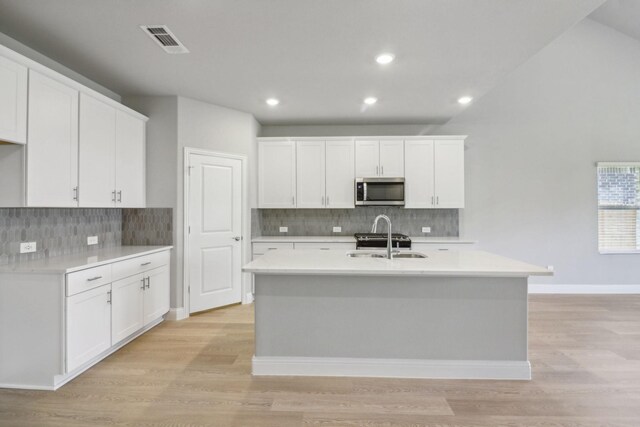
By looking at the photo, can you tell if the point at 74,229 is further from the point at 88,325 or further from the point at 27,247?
the point at 88,325

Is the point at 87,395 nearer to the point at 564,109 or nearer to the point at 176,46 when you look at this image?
the point at 176,46

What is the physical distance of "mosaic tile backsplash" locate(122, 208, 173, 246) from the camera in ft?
13.0

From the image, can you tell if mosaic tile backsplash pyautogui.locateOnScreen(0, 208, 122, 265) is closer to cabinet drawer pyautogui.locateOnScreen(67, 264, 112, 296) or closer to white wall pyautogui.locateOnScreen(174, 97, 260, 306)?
cabinet drawer pyautogui.locateOnScreen(67, 264, 112, 296)

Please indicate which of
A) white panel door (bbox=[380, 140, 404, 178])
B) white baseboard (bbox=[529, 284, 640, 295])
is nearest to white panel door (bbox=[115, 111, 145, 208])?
white panel door (bbox=[380, 140, 404, 178])

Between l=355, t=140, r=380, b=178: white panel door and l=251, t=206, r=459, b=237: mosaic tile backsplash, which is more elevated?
l=355, t=140, r=380, b=178: white panel door

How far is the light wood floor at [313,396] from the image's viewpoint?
2.05 metres

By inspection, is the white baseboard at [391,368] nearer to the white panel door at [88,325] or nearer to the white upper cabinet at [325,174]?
the white panel door at [88,325]

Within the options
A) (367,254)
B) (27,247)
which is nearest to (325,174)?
(367,254)

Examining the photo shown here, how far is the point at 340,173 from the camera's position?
4883 millimetres

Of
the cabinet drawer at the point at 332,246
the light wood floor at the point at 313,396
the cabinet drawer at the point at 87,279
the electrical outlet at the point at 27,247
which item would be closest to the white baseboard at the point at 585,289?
the light wood floor at the point at 313,396

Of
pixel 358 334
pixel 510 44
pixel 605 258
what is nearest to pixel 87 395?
pixel 358 334

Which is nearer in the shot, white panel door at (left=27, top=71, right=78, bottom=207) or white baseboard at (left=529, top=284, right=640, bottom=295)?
white panel door at (left=27, top=71, right=78, bottom=207)

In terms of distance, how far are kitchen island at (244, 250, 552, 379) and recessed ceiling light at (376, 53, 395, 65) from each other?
5.81ft

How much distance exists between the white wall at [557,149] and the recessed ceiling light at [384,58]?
2635mm
